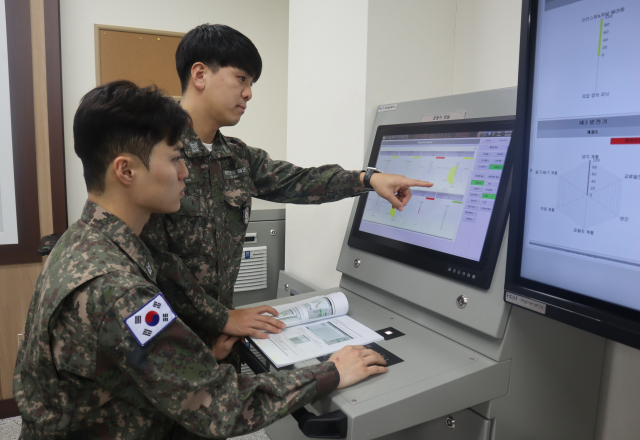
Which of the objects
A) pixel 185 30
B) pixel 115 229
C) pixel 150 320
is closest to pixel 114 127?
pixel 115 229

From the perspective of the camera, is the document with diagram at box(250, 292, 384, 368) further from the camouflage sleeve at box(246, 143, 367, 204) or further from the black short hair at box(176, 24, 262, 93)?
the black short hair at box(176, 24, 262, 93)

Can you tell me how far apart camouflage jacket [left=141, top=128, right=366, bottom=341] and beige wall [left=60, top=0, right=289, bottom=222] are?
1.40m

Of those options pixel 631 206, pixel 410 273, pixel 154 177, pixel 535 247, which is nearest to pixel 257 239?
pixel 410 273

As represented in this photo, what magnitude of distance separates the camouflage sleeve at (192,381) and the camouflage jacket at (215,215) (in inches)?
14.8

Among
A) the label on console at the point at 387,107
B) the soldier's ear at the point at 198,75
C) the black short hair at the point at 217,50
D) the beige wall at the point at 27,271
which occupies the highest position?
the black short hair at the point at 217,50

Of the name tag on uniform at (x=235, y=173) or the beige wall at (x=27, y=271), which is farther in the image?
the beige wall at (x=27, y=271)

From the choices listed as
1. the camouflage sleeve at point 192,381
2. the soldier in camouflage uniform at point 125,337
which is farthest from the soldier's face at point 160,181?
the camouflage sleeve at point 192,381

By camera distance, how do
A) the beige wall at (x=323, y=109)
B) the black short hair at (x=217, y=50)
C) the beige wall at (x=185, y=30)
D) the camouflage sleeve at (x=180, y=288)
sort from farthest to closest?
the beige wall at (x=185, y=30) → the beige wall at (x=323, y=109) → the black short hair at (x=217, y=50) → the camouflage sleeve at (x=180, y=288)

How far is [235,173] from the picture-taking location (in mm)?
1379

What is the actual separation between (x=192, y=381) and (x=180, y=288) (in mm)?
452

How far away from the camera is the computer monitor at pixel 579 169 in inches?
28.2

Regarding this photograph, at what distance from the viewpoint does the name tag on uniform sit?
1.35m

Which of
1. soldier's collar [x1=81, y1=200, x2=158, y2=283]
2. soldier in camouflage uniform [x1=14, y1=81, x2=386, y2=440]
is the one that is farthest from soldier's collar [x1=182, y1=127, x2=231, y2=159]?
soldier's collar [x1=81, y1=200, x2=158, y2=283]

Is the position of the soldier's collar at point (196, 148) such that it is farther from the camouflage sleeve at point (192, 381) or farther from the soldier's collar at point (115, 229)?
the camouflage sleeve at point (192, 381)
